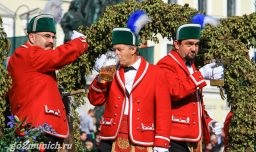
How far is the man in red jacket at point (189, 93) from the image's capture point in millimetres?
7594

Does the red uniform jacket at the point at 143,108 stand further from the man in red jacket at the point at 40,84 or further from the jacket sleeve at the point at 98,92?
the man in red jacket at the point at 40,84

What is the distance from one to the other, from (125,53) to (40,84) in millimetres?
769

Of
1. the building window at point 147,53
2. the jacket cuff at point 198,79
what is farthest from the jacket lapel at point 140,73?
the building window at point 147,53

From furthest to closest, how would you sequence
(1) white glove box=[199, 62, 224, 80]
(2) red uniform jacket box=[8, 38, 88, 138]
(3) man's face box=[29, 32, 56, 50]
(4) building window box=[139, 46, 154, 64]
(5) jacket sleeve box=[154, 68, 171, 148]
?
(4) building window box=[139, 46, 154, 64], (1) white glove box=[199, 62, 224, 80], (3) man's face box=[29, 32, 56, 50], (5) jacket sleeve box=[154, 68, 171, 148], (2) red uniform jacket box=[8, 38, 88, 138]

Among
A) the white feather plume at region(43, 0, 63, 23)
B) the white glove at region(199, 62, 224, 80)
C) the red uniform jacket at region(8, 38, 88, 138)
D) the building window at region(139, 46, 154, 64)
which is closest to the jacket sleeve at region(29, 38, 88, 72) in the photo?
the red uniform jacket at region(8, 38, 88, 138)

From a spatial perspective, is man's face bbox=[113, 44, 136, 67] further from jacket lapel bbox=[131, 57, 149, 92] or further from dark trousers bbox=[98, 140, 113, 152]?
dark trousers bbox=[98, 140, 113, 152]

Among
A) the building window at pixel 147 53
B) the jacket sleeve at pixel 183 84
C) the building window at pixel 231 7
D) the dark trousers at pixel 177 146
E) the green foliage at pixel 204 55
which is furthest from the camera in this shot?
the building window at pixel 231 7

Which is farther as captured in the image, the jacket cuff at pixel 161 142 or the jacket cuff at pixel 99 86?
the jacket cuff at pixel 99 86

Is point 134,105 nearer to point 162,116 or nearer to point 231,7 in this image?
point 162,116

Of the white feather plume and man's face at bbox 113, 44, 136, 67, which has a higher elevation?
the white feather plume

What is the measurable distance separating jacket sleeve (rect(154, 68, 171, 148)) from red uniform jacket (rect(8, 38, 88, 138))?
747mm

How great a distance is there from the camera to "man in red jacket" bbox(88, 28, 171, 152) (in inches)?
282

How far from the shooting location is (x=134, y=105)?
719 centimetres

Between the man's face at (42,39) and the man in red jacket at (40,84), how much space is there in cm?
4
